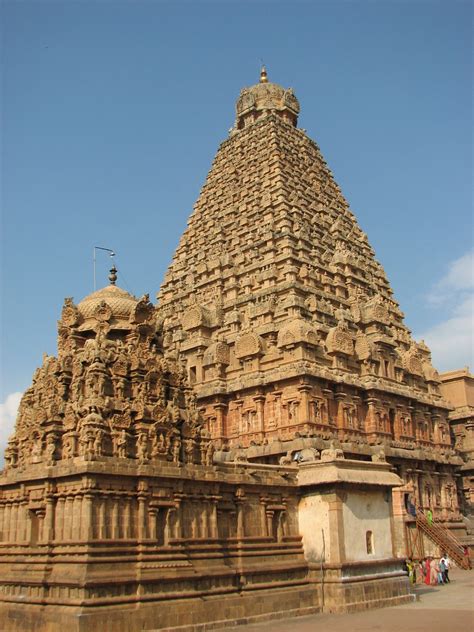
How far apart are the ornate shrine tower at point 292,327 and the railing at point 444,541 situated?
6.53 ft

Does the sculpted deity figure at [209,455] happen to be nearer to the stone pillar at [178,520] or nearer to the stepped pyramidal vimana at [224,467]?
the stepped pyramidal vimana at [224,467]

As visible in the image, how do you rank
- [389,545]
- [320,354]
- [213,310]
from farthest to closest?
[213,310] < [320,354] < [389,545]

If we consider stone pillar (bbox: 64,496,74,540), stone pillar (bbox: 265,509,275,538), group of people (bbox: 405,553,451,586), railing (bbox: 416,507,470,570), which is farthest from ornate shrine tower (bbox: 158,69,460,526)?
stone pillar (bbox: 64,496,74,540)

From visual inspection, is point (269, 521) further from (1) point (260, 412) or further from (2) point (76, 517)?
(1) point (260, 412)

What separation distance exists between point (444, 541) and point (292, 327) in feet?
47.3

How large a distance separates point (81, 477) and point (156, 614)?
4.48 m

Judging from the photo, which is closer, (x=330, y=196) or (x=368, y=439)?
(x=368, y=439)

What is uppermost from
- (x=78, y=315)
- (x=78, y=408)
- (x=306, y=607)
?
(x=78, y=315)

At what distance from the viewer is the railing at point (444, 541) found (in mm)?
38562

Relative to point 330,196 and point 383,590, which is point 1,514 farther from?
point 330,196

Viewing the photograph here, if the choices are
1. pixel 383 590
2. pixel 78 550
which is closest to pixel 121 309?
pixel 78 550

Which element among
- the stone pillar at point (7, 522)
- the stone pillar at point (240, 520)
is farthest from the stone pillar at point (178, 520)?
the stone pillar at point (7, 522)

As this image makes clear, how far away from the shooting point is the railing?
127 ft

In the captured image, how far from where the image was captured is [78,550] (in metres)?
19.9
